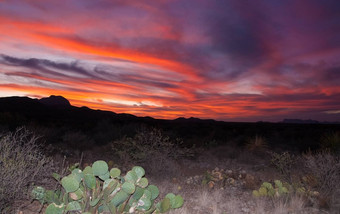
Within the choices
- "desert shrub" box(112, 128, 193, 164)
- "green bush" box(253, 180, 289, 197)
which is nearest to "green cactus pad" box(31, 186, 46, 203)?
"green bush" box(253, 180, 289, 197)

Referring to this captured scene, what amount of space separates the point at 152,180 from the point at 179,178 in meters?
0.99

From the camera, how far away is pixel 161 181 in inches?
334

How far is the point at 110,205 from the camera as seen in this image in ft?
12.9

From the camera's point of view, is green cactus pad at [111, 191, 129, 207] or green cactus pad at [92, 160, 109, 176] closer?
green cactus pad at [111, 191, 129, 207]

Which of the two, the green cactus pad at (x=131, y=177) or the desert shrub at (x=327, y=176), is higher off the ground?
the green cactus pad at (x=131, y=177)

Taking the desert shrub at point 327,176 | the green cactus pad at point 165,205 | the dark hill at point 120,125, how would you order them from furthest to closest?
the dark hill at point 120,125 < the desert shrub at point 327,176 < the green cactus pad at point 165,205

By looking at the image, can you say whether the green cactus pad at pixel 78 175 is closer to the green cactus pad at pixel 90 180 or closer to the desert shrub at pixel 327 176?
the green cactus pad at pixel 90 180

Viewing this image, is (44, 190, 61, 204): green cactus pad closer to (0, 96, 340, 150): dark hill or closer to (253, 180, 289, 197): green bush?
(253, 180, 289, 197): green bush

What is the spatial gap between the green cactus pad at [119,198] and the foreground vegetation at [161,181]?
0.01m

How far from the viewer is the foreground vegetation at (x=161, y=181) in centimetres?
410

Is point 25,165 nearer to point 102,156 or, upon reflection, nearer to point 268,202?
point 268,202

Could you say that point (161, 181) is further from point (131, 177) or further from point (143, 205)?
point (131, 177)

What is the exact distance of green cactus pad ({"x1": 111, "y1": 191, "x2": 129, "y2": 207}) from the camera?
12.7 ft

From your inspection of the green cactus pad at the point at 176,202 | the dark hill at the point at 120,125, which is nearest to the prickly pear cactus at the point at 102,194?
the green cactus pad at the point at 176,202
